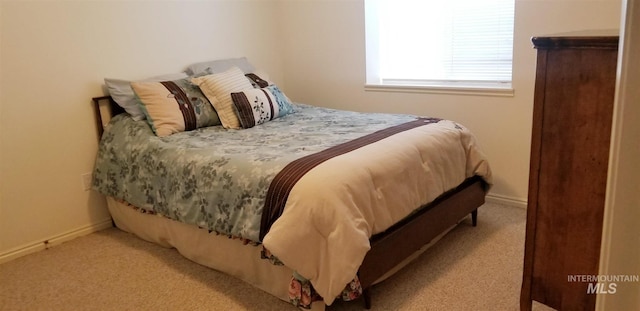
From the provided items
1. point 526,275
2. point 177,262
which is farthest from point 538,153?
point 177,262

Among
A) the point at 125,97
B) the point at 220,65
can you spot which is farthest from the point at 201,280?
the point at 220,65

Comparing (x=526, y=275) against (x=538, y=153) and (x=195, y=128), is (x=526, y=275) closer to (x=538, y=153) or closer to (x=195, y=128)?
(x=538, y=153)

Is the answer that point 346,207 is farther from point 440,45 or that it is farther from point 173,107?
point 440,45

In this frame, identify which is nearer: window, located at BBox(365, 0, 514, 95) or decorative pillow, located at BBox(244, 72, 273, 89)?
window, located at BBox(365, 0, 514, 95)

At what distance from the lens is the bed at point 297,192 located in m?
1.83

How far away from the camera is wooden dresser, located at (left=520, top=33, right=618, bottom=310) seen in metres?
1.45

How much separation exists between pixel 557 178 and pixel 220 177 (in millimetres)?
1409

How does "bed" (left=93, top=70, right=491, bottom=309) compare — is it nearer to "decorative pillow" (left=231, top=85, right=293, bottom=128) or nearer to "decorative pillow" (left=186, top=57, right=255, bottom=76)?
"decorative pillow" (left=231, top=85, right=293, bottom=128)

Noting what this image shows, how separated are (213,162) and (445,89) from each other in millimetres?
1813

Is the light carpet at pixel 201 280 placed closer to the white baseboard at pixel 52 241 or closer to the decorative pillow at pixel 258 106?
the white baseboard at pixel 52 241

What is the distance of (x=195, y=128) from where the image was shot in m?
2.97

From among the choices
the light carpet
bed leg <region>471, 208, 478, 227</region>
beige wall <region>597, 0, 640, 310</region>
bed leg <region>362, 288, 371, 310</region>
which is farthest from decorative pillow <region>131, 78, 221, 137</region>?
beige wall <region>597, 0, 640, 310</region>

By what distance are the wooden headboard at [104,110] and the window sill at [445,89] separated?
1854 millimetres

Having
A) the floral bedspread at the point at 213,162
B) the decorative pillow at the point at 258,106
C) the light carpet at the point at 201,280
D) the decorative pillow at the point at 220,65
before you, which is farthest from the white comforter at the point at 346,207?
the decorative pillow at the point at 220,65
